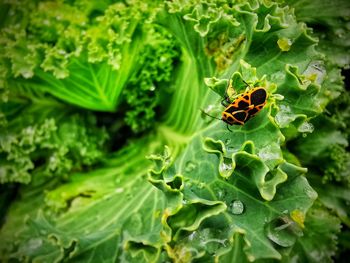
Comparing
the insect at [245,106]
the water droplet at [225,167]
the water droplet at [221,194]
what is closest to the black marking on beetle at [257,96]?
the insect at [245,106]

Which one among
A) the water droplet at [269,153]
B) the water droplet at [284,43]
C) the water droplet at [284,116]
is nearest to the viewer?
the water droplet at [269,153]

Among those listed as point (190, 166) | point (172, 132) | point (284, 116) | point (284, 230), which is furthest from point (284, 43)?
point (172, 132)

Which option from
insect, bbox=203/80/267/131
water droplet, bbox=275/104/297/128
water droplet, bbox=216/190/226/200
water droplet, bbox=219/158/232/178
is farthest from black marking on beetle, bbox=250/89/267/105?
water droplet, bbox=216/190/226/200

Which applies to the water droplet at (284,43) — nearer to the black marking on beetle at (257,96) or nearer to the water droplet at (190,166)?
the black marking on beetle at (257,96)

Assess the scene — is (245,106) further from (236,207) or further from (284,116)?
(236,207)

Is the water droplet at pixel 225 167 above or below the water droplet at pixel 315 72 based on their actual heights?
below

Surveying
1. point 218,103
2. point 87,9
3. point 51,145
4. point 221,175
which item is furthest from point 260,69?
point 51,145

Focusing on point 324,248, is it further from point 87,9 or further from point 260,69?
point 87,9
